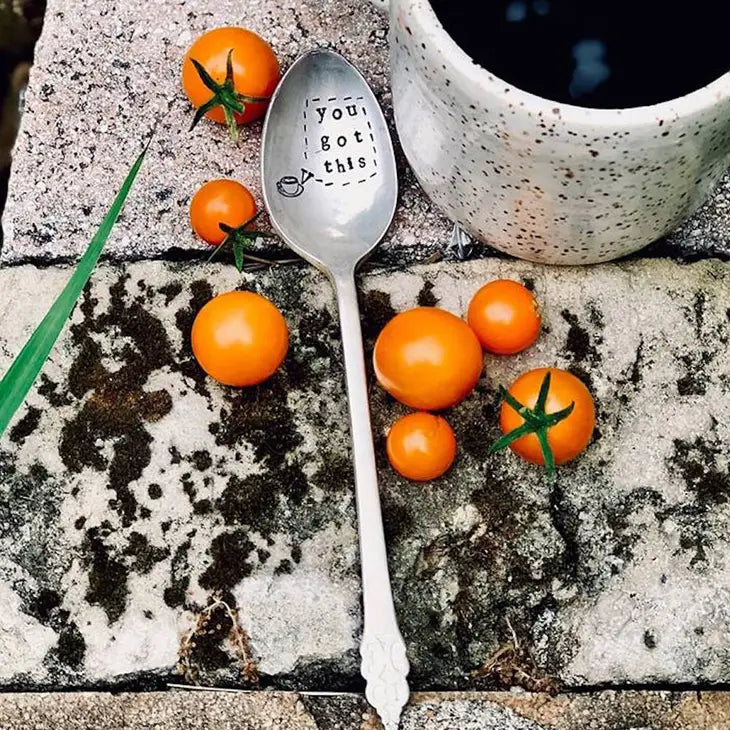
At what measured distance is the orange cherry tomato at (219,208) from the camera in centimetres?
104

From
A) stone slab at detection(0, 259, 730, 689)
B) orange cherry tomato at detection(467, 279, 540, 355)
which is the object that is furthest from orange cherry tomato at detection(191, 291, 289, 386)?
orange cherry tomato at detection(467, 279, 540, 355)

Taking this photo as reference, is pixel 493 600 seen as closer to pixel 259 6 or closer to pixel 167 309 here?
pixel 167 309

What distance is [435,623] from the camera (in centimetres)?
96

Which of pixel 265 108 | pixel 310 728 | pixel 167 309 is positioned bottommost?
pixel 310 728

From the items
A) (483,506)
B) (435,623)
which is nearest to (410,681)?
(435,623)

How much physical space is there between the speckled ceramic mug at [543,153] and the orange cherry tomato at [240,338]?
0.68 feet

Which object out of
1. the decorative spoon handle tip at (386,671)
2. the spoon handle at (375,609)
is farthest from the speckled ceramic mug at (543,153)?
the decorative spoon handle tip at (386,671)

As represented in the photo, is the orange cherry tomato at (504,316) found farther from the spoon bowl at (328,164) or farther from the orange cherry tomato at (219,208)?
the orange cherry tomato at (219,208)

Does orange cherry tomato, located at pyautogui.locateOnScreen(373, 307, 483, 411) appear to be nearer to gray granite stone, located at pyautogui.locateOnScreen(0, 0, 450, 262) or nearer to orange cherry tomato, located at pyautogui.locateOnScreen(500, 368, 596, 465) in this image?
orange cherry tomato, located at pyautogui.locateOnScreen(500, 368, 596, 465)

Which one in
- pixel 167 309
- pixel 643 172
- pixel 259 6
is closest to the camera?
pixel 643 172

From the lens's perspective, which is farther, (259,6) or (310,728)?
(259,6)

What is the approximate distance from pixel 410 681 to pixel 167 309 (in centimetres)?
44

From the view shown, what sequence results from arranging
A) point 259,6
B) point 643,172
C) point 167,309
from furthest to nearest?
point 259,6 < point 167,309 < point 643,172

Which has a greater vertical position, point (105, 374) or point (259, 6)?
point (259, 6)
